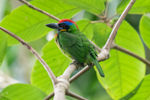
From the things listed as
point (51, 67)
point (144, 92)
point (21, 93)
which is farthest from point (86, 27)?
point (21, 93)

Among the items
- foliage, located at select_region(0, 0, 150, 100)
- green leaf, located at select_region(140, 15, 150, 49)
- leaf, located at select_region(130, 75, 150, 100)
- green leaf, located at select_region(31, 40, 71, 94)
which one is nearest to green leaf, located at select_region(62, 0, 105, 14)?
foliage, located at select_region(0, 0, 150, 100)

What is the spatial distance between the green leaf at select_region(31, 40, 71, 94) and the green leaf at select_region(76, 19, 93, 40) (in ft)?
0.82

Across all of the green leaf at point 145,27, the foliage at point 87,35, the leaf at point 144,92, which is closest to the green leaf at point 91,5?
the foliage at point 87,35

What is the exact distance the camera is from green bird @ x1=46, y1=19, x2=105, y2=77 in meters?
1.80

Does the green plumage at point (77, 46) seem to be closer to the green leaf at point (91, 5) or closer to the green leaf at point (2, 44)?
the green leaf at point (91, 5)

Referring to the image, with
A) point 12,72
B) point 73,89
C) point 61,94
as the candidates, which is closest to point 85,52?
point 61,94

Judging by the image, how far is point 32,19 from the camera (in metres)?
1.93

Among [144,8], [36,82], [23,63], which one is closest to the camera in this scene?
[144,8]

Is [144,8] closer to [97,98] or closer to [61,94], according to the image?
[61,94]

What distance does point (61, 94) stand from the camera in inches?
33.6

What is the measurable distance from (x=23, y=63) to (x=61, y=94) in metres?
3.64

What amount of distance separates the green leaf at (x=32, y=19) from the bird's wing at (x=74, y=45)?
0.15m

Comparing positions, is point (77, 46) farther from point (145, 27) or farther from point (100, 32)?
point (145, 27)

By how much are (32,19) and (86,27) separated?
42 centimetres
